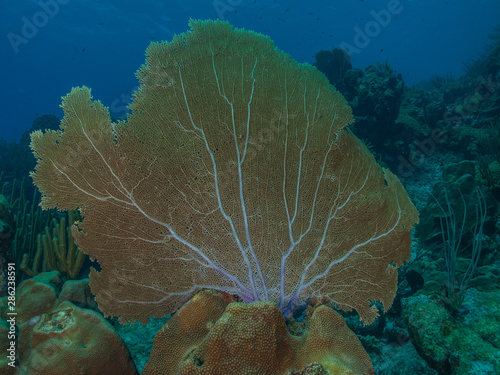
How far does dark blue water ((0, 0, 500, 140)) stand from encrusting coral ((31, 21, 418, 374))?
2203cm

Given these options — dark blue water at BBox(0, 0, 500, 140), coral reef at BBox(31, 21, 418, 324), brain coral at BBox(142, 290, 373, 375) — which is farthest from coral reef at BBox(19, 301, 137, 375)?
dark blue water at BBox(0, 0, 500, 140)

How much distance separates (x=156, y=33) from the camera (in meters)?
60.7

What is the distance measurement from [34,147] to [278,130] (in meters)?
2.66

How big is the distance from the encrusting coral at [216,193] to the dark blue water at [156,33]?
22.0 metres

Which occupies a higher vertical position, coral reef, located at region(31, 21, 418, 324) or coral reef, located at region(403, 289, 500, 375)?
coral reef, located at region(31, 21, 418, 324)

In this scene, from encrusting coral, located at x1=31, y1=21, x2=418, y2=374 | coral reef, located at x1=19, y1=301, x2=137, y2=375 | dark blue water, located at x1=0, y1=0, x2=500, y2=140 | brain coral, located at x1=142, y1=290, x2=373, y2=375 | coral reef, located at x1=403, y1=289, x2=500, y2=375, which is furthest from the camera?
dark blue water, located at x1=0, y1=0, x2=500, y2=140

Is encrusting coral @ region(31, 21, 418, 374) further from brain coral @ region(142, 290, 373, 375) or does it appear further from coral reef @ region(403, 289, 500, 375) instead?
coral reef @ region(403, 289, 500, 375)

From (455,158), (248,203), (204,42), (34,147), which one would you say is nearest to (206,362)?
(248,203)

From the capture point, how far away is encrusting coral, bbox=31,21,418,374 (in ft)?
9.20

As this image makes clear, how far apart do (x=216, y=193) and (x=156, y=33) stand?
71.3 metres

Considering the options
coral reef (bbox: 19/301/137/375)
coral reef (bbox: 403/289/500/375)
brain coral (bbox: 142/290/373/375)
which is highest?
coral reef (bbox: 19/301/137/375)

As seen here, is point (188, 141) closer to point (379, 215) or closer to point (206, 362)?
point (206, 362)

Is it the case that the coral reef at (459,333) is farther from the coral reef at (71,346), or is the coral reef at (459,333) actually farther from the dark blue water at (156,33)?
the dark blue water at (156,33)

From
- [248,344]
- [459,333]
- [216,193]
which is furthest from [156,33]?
[459,333]
